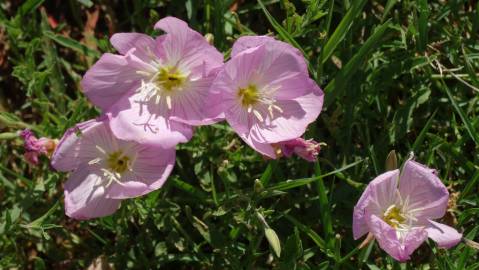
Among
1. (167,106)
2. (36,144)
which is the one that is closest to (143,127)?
(167,106)

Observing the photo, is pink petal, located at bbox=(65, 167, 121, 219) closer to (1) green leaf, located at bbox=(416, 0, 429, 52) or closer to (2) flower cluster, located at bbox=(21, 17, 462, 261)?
(2) flower cluster, located at bbox=(21, 17, 462, 261)

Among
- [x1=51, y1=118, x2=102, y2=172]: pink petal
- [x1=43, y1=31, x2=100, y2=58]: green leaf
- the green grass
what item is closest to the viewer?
[x1=51, y1=118, x2=102, y2=172]: pink petal

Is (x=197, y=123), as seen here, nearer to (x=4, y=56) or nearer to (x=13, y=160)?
(x=13, y=160)

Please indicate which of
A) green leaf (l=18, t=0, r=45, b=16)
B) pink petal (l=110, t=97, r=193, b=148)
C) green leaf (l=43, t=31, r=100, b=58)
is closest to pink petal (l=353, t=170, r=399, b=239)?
pink petal (l=110, t=97, r=193, b=148)

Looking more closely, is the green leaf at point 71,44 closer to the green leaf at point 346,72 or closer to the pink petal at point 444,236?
the green leaf at point 346,72

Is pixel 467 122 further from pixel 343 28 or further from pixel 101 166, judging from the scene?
pixel 101 166

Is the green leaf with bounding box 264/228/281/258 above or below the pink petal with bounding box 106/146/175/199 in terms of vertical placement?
below

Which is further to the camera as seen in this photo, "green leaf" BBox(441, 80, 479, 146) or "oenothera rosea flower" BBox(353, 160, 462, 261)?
"green leaf" BBox(441, 80, 479, 146)

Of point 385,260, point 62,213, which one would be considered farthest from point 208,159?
point 385,260
